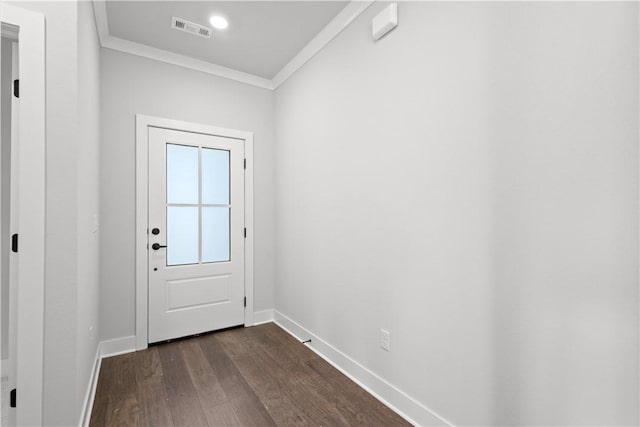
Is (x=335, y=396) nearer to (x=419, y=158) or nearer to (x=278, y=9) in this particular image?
(x=419, y=158)

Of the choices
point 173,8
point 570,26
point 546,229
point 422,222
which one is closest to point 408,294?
point 422,222

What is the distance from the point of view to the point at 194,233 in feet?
10.1

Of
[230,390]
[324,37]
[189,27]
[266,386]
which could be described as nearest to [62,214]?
[230,390]

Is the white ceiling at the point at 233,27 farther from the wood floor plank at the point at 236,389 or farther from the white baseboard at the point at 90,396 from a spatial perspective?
the wood floor plank at the point at 236,389

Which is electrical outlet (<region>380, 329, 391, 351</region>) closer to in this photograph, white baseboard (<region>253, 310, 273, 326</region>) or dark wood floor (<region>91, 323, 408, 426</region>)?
dark wood floor (<region>91, 323, 408, 426</region>)

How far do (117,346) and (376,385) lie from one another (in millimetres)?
2197

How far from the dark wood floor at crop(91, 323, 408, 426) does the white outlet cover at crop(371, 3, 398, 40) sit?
2.35 metres

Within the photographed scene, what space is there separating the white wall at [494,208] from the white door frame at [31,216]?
176 cm

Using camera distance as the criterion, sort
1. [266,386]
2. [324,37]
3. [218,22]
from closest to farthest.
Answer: [266,386]
[218,22]
[324,37]

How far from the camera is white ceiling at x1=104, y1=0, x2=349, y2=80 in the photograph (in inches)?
90.5

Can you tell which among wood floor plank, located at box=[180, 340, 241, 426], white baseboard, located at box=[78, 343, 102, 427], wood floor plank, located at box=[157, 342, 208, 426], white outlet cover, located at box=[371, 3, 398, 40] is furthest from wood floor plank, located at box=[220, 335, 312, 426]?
white outlet cover, located at box=[371, 3, 398, 40]

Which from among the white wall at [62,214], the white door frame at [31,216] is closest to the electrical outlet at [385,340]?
the white wall at [62,214]

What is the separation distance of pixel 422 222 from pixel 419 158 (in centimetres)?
37

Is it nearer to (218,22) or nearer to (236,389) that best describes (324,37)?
(218,22)
